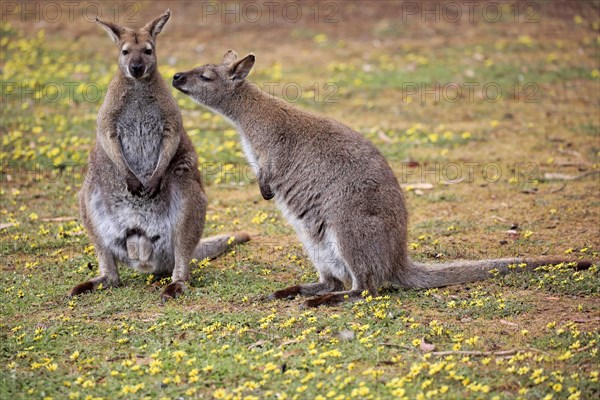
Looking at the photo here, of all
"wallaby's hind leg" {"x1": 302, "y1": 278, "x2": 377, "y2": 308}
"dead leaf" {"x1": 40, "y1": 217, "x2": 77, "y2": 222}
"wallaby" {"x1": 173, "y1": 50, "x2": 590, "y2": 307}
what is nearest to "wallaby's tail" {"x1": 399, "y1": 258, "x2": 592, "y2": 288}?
"wallaby" {"x1": 173, "y1": 50, "x2": 590, "y2": 307}

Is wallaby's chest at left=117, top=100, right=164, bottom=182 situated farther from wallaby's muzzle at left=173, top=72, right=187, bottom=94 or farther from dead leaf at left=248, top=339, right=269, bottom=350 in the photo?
dead leaf at left=248, top=339, right=269, bottom=350

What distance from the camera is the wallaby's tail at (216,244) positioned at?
6.75 metres

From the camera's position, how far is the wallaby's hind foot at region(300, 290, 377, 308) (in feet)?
18.3

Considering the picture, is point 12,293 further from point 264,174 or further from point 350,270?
point 350,270

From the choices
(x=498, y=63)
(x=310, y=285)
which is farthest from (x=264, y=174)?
(x=498, y=63)

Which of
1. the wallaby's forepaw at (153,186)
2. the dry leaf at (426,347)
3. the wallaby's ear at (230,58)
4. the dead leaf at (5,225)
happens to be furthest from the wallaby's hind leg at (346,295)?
the dead leaf at (5,225)

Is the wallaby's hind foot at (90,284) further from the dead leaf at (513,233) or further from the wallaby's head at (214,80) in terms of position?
the dead leaf at (513,233)

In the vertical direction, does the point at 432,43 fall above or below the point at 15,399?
above

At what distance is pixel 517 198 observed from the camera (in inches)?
328

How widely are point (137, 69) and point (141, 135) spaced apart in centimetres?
51

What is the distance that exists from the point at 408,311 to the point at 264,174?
4.91 ft

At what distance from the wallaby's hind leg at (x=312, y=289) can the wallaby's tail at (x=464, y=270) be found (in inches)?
19.5

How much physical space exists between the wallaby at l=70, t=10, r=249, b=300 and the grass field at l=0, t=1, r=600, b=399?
0.82 ft

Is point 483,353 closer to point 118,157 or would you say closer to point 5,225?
point 118,157
